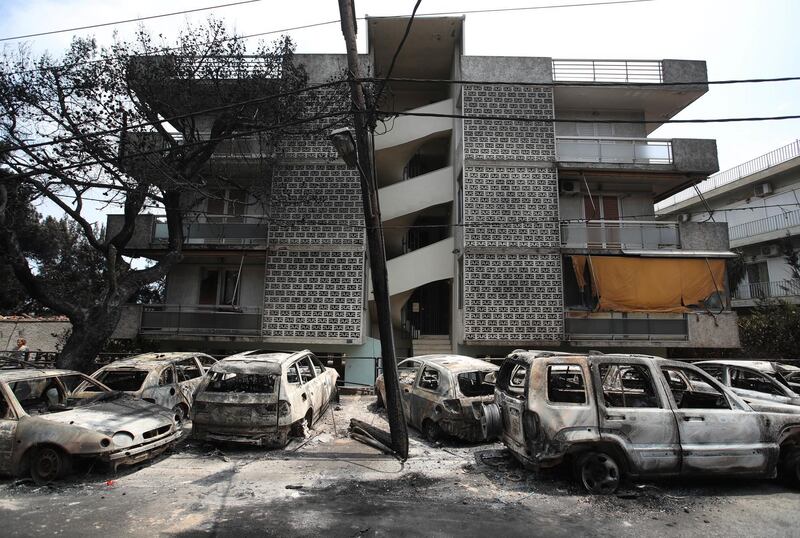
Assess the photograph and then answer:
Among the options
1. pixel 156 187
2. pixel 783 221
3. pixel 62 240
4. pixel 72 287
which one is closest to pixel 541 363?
pixel 156 187

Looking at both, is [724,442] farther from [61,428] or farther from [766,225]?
[766,225]

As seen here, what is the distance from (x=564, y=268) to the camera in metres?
15.8

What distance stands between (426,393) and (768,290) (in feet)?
82.4

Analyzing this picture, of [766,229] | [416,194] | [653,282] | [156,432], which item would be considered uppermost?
[766,229]

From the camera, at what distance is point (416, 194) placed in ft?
57.0

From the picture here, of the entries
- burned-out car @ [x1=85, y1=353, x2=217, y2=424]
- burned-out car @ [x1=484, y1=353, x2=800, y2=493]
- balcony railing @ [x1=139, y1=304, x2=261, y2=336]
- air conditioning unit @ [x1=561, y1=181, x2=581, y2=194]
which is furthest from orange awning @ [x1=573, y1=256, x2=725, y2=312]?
burned-out car @ [x1=85, y1=353, x2=217, y2=424]

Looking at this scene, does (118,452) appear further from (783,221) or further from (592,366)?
(783,221)

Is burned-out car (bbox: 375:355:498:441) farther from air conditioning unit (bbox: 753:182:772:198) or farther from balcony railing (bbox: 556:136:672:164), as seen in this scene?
air conditioning unit (bbox: 753:182:772:198)

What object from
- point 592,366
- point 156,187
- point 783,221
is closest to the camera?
point 592,366

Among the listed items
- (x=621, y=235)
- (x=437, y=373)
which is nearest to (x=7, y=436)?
(x=437, y=373)

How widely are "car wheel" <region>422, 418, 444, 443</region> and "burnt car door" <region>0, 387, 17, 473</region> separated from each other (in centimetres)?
596

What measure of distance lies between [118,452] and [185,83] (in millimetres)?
10842

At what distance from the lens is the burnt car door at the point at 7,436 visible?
228 inches

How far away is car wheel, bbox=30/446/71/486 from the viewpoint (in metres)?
5.86
